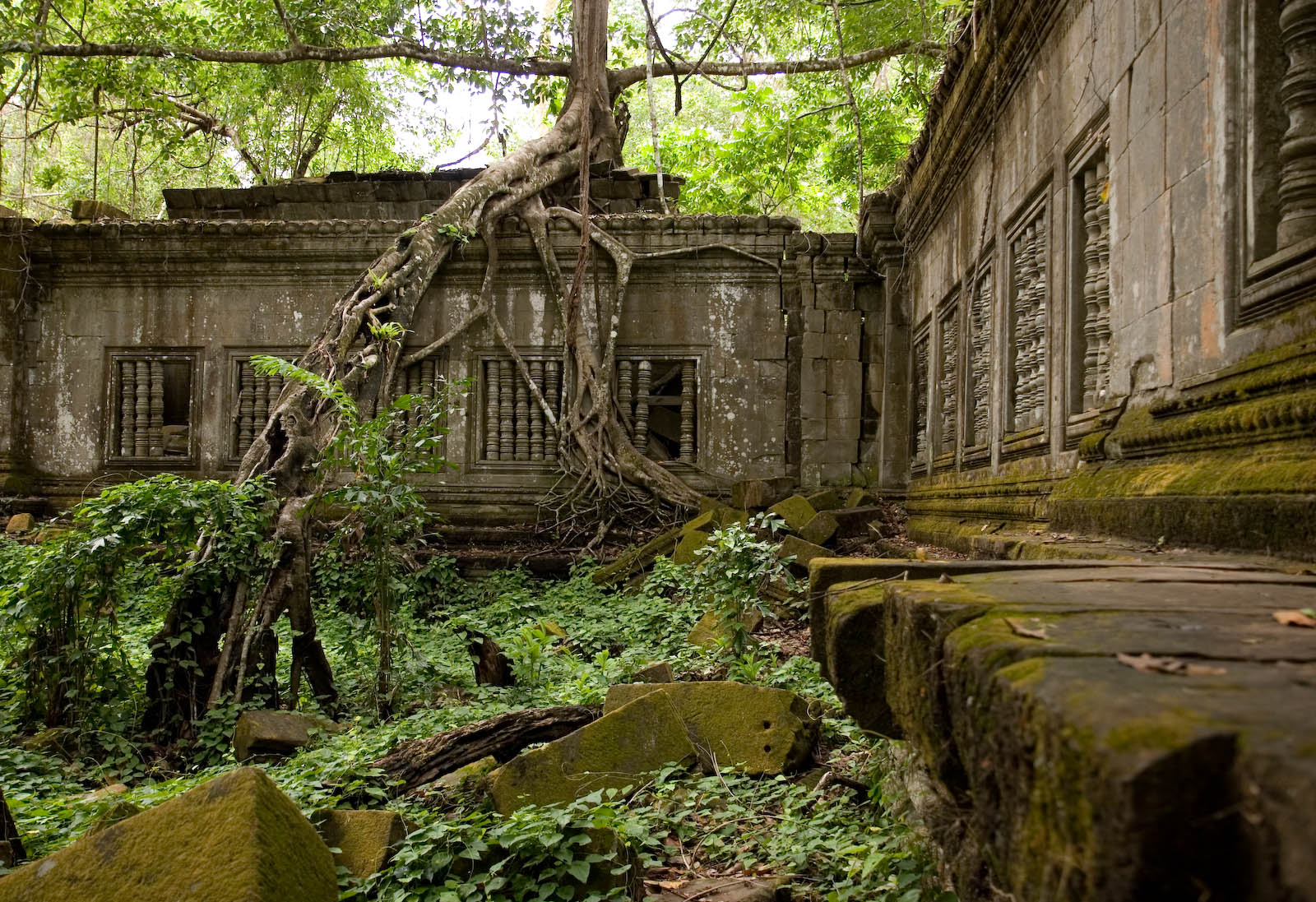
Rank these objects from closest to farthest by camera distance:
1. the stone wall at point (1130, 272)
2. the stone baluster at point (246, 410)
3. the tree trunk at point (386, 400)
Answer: the stone wall at point (1130, 272)
the tree trunk at point (386, 400)
the stone baluster at point (246, 410)

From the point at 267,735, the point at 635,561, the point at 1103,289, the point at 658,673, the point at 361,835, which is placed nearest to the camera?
the point at 361,835

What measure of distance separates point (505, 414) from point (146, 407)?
3356 millimetres

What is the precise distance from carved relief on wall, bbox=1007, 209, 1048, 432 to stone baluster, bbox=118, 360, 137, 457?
299 inches

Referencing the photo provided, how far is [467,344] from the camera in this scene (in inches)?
328

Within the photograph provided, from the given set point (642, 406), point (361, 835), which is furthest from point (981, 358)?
point (361, 835)

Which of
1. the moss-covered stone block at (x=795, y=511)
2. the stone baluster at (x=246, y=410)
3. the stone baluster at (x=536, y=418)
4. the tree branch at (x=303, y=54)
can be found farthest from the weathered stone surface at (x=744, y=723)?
the tree branch at (x=303, y=54)

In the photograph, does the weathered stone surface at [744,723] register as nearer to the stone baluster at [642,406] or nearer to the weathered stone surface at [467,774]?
the weathered stone surface at [467,774]

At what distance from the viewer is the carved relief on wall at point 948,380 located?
6.35 meters

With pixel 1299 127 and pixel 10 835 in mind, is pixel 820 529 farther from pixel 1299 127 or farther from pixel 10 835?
pixel 10 835

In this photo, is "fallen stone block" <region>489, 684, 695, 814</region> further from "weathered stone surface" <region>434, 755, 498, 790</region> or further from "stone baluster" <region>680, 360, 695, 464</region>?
"stone baluster" <region>680, 360, 695, 464</region>

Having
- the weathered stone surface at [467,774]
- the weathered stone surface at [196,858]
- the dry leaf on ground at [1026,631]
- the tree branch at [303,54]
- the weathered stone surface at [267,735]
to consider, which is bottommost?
the weathered stone surface at [267,735]

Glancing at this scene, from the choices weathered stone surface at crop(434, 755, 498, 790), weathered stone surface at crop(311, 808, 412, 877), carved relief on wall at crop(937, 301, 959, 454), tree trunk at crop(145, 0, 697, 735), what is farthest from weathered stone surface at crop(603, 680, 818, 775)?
carved relief on wall at crop(937, 301, 959, 454)

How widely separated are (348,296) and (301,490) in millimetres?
2511

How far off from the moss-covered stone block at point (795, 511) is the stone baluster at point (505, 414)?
2619 millimetres
